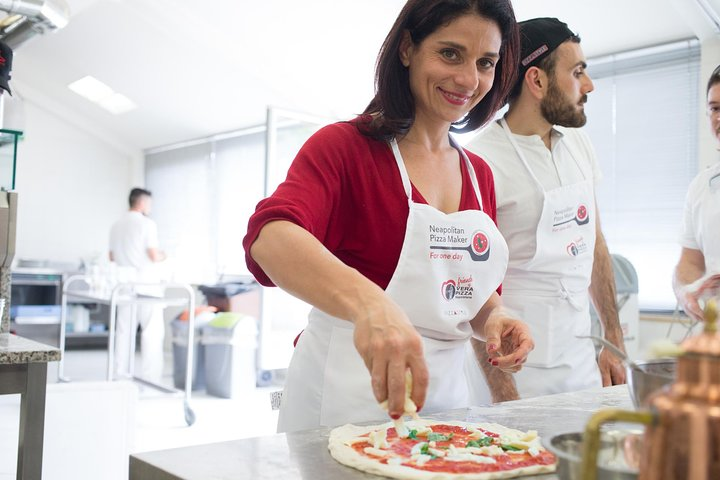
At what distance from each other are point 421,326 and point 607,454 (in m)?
0.77

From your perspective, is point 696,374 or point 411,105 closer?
point 696,374

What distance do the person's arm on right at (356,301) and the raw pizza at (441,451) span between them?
128mm

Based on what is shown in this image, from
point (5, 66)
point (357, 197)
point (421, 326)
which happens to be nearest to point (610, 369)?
point (421, 326)

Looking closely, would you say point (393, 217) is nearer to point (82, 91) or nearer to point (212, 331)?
point (212, 331)

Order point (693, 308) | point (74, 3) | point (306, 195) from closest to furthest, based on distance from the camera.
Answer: point (306, 195), point (693, 308), point (74, 3)

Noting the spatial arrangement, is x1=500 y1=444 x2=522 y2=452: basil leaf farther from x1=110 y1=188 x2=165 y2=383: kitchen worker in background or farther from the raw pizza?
x1=110 y1=188 x2=165 y2=383: kitchen worker in background

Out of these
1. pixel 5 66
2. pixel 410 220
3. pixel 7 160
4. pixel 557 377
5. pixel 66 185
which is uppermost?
pixel 66 185

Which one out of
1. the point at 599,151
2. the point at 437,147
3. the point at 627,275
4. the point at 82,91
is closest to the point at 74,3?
the point at 82,91

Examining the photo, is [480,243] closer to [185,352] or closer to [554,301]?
[554,301]

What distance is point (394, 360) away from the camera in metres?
0.81

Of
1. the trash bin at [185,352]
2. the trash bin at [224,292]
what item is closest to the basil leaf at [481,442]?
the trash bin at [185,352]

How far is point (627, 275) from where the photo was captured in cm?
397

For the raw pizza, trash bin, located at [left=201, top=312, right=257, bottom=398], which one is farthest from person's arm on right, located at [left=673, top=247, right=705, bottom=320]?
trash bin, located at [left=201, top=312, right=257, bottom=398]

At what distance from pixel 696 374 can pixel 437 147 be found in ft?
3.72
